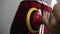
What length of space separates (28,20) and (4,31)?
71 mm

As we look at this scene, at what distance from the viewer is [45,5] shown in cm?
51

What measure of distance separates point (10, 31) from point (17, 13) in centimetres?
5

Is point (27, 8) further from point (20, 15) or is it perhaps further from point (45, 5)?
point (45, 5)

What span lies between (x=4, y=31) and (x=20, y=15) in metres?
0.06

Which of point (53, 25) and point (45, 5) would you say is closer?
point (53, 25)

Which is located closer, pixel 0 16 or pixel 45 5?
pixel 0 16

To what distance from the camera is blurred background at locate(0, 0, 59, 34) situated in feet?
1.15

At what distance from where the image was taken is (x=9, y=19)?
1.18 ft

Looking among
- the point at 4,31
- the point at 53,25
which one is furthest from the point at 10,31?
the point at 53,25

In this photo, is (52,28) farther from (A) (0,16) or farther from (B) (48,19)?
(A) (0,16)

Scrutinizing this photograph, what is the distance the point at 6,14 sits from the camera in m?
0.36

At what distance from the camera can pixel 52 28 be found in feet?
1.21

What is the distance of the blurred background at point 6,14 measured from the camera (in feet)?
1.15

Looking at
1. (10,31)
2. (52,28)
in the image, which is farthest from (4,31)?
(52,28)
